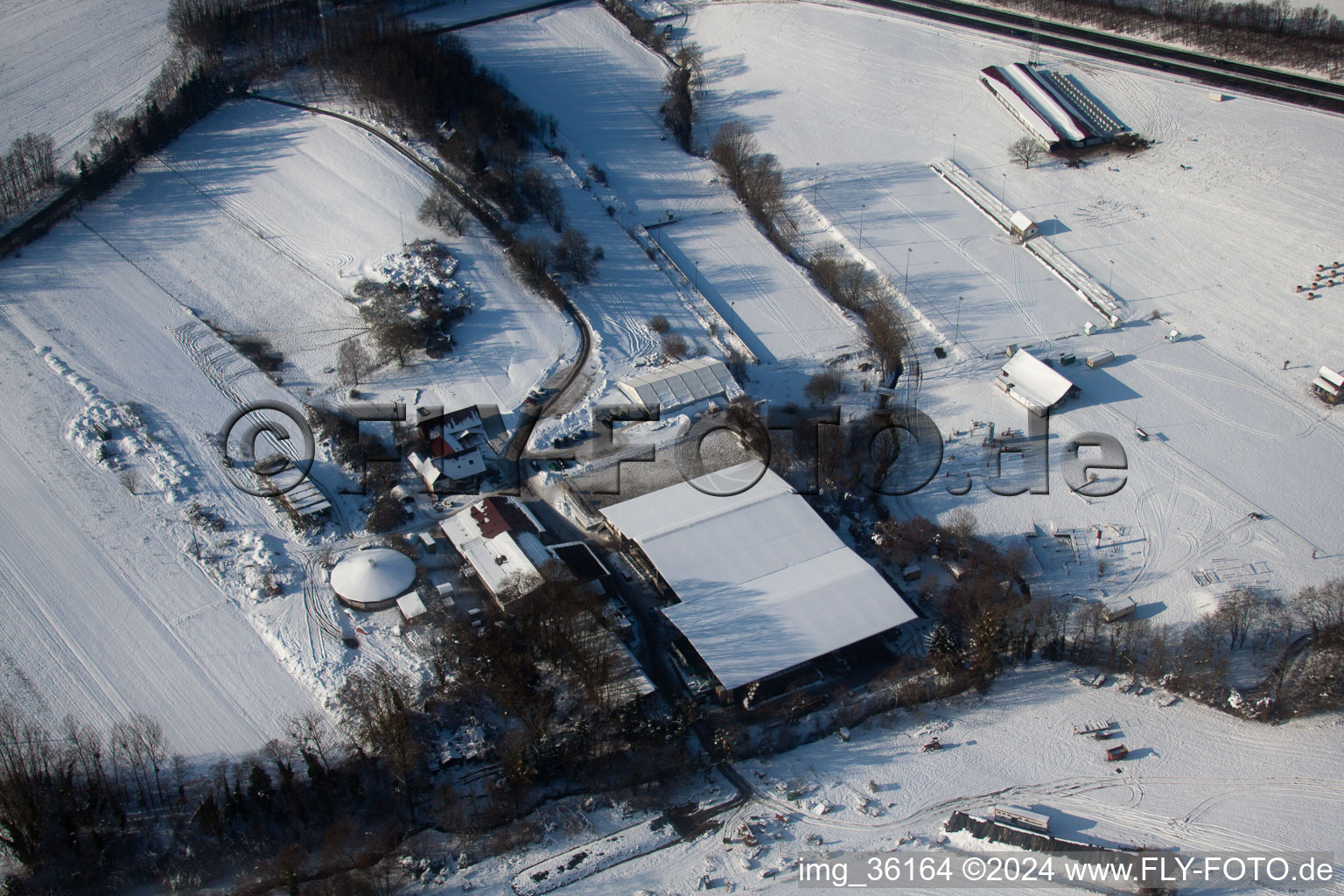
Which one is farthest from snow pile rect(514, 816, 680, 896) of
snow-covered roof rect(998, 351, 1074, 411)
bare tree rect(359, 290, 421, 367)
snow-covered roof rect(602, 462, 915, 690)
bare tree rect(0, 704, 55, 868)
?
snow-covered roof rect(998, 351, 1074, 411)

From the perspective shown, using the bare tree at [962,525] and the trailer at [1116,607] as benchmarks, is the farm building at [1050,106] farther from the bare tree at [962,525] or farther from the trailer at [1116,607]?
the trailer at [1116,607]

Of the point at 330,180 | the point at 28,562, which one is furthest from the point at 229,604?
the point at 330,180

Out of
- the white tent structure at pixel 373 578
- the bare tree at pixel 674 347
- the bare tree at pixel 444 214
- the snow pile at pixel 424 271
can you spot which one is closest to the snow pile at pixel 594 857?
the white tent structure at pixel 373 578

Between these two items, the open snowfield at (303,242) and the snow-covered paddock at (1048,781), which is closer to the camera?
the snow-covered paddock at (1048,781)

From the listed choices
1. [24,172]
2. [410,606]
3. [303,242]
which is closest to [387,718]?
[410,606]

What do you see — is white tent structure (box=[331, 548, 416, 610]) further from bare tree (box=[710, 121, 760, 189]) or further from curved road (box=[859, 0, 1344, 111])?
curved road (box=[859, 0, 1344, 111])

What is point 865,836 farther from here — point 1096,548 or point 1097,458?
point 1097,458

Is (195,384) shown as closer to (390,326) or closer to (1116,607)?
(390,326)
